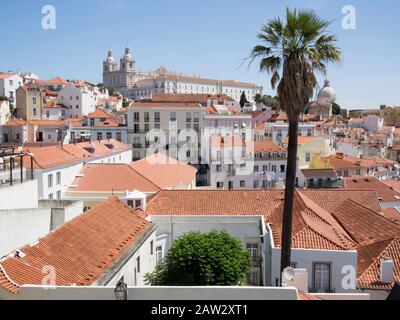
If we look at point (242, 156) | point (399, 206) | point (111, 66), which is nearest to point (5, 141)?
point (242, 156)

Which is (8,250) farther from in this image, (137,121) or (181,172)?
(137,121)

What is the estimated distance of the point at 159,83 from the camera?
5817 inches

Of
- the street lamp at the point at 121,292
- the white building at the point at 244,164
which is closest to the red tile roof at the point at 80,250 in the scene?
the street lamp at the point at 121,292

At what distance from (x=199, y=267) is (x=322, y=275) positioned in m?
4.15

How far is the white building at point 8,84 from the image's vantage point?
9044 centimetres

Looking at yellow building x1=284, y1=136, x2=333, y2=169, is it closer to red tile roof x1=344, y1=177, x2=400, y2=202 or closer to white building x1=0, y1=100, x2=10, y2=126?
red tile roof x1=344, y1=177, x2=400, y2=202

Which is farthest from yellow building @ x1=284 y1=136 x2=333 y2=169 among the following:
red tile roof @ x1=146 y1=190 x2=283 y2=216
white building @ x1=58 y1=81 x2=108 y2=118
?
white building @ x1=58 y1=81 x2=108 y2=118

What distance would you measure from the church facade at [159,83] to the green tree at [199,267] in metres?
124

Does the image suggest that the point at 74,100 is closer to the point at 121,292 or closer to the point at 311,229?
the point at 311,229

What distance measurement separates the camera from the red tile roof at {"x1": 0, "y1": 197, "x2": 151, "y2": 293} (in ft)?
32.6

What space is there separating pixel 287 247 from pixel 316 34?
5948 millimetres

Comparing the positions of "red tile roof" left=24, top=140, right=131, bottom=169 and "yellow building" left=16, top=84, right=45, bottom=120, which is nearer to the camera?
"red tile roof" left=24, top=140, right=131, bottom=169

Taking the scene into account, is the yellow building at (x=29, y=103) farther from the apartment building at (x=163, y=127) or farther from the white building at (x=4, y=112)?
the apartment building at (x=163, y=127)

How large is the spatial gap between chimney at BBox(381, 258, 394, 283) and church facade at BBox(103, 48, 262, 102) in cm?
12611
